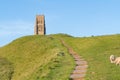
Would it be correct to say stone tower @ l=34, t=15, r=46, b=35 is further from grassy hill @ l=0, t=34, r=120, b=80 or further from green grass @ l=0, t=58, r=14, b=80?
green grass @ l=0, t=58, r=14, b=80

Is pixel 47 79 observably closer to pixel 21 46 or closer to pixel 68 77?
pixel 68 77

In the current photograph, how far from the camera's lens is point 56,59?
4094 centimetres

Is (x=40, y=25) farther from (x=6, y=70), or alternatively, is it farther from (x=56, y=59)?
(x=56, y=59)

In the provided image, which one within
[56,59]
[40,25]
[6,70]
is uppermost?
[40,25]

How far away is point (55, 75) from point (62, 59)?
11.3 metres

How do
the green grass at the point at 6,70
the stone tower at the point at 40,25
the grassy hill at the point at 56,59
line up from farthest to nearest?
the stone tower at the point at 40,25 < the green grass at the point at 6,70 < the grassy hill at the point at 56,59

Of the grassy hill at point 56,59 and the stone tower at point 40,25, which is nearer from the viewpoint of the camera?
the grassy hill at point 56,59

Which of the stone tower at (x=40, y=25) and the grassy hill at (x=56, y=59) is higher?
the stone tower at (x=40, y=25)

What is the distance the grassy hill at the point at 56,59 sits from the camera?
2948cm

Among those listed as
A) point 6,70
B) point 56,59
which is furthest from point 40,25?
point 56,59

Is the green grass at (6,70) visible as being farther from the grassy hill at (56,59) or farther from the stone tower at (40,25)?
the stone tower at (40,25)

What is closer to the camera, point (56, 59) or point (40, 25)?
point (56, 59)

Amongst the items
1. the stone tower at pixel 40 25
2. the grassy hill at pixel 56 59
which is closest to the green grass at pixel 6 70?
the grassy hill at pixel 56 59

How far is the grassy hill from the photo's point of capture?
29.5m
